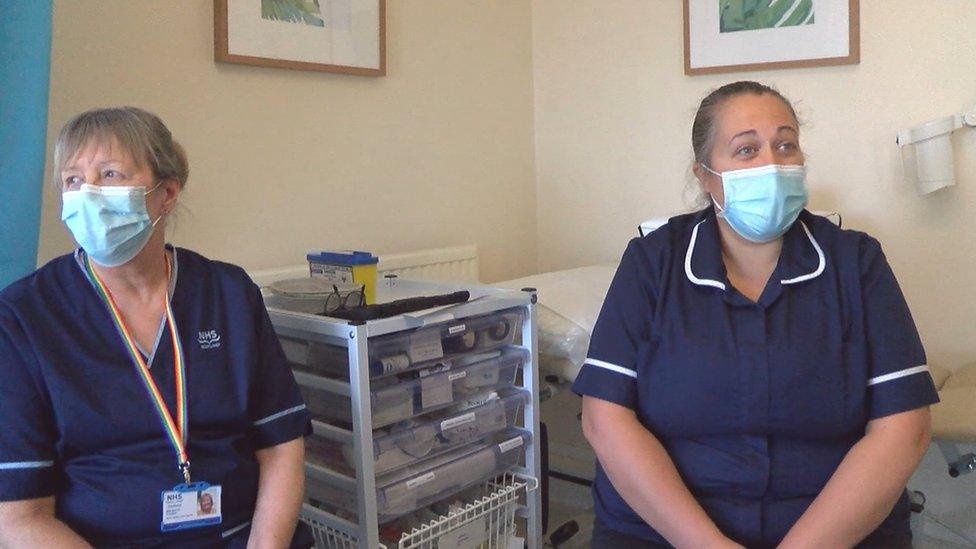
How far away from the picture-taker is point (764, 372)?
4.37 ft

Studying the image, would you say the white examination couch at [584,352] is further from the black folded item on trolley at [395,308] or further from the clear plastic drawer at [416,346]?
the black folded item on trolley at [395,308]

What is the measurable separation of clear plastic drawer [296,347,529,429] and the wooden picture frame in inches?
32.6

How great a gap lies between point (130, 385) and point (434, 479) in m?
0.66

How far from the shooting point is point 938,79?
2.21m

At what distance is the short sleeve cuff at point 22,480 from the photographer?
1163 millimetres

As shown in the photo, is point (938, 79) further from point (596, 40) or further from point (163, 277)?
point (163, 277)

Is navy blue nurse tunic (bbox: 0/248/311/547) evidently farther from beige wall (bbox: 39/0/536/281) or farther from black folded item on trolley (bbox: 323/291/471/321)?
beige wall (bbox: 39/0/536/281)

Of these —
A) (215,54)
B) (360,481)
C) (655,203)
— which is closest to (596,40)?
(655,203)

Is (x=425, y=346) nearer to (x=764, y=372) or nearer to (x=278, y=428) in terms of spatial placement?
(x=278, y=428)

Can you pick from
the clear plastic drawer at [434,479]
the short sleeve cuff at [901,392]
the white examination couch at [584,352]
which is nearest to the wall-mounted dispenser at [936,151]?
the white examination couch at [584,352]

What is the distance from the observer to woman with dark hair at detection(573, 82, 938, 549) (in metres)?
1.33

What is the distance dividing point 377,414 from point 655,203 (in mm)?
1420

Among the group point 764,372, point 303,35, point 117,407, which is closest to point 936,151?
point 764,372

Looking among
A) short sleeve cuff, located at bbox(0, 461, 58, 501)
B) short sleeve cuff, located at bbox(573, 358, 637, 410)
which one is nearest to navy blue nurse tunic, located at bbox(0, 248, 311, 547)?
short sleeve cuff, located at bbox(0, 461, 58, 501)
